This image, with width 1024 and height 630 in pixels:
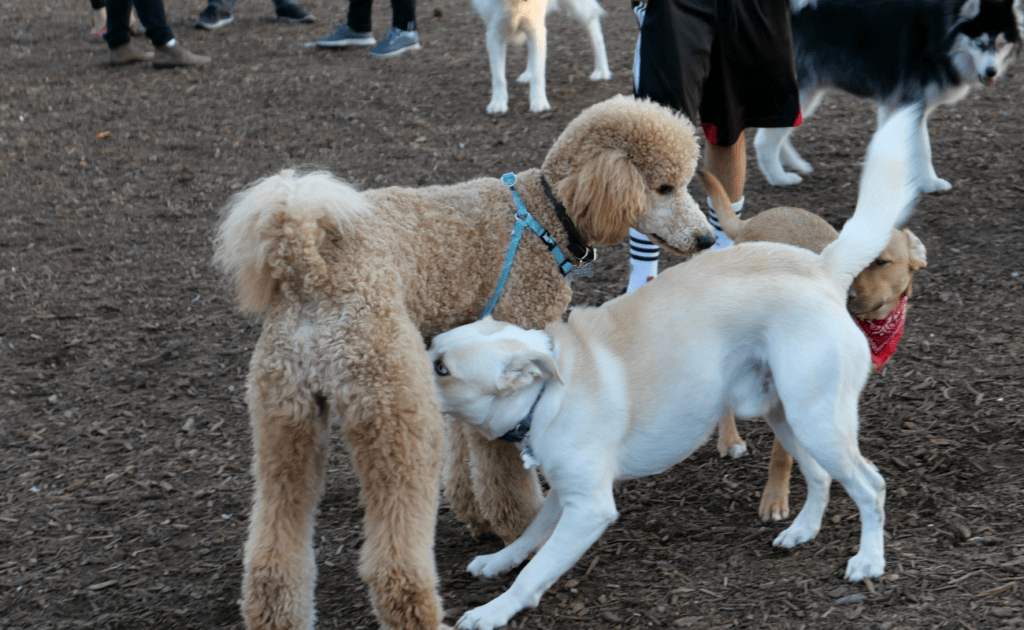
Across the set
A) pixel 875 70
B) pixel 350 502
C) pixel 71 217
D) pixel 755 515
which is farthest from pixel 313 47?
pixel 755 515

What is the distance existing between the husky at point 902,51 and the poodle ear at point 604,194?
11.5 ft

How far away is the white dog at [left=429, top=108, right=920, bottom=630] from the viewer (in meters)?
2.58

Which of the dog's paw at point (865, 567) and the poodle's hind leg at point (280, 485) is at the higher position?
the poodle's hind leg at point (280, 485)

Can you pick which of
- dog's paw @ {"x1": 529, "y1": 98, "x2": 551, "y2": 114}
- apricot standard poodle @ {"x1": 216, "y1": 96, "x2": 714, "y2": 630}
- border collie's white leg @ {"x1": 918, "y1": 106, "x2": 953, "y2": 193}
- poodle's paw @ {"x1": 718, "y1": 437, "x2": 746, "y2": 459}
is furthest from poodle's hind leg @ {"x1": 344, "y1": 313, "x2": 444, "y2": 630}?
dog's paw @ {"x1": 529, "y1": 98, "x2": 551, "y2": 114}

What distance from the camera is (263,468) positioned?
2.31 m

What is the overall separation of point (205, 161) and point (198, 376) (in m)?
3.12

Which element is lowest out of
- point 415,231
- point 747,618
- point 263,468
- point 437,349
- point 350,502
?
point 350,502

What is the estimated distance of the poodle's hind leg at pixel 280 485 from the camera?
224 cm

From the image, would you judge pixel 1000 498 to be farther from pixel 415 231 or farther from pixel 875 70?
pixel 875 70

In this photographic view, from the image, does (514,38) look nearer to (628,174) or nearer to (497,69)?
(497,69)

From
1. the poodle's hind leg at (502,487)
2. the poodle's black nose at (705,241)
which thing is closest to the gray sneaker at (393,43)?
the poodle's black nose at (705,241)

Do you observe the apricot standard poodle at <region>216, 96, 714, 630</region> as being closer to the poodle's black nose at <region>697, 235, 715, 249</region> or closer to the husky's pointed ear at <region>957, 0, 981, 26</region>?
the poodle's black nose at <region>697, 235, 715, 249</region>

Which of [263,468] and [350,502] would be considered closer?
[263,468]

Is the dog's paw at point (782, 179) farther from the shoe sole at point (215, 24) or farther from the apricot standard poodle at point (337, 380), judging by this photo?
the shoe sole at point (215, 24)
